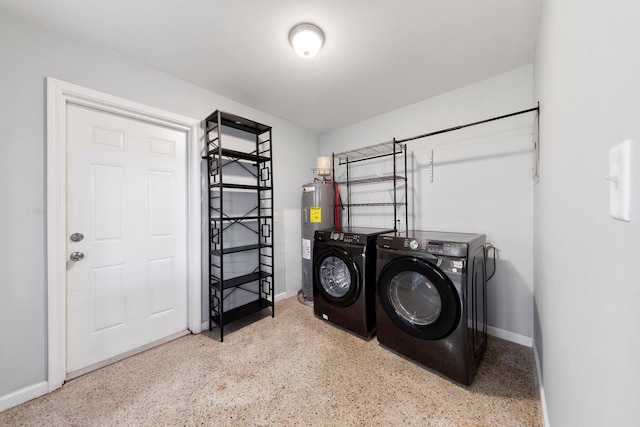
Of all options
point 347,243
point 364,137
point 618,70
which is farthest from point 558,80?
point 364,137

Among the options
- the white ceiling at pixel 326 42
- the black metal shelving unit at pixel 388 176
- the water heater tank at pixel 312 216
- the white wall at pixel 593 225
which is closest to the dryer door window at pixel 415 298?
the white wall at pixel 593 225

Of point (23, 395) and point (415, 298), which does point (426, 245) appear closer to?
point (415, 298)

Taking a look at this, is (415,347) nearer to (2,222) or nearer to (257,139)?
(257,139)

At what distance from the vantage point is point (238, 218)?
2.29m

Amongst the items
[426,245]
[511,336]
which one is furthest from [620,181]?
[511,336]

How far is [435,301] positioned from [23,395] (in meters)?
2.73

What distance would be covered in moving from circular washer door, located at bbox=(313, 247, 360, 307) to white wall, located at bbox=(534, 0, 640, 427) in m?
1.31

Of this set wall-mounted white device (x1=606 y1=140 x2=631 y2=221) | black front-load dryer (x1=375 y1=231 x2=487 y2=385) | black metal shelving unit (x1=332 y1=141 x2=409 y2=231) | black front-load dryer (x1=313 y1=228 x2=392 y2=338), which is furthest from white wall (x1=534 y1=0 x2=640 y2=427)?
black metal shelving unit (x1=332 y1=141 x2=409 y2=231)

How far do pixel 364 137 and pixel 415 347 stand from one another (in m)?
2.42

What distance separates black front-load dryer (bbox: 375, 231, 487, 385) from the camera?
152cm

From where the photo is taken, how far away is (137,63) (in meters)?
1.95

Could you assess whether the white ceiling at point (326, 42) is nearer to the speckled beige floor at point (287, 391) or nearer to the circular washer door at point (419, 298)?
the circular washer door at point (419, 298)

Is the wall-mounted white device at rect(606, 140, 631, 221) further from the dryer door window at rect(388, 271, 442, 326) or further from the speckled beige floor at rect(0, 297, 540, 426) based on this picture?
the speckled beige floor at rect(0, 297, 540, 426)

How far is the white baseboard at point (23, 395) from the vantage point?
142 cm
